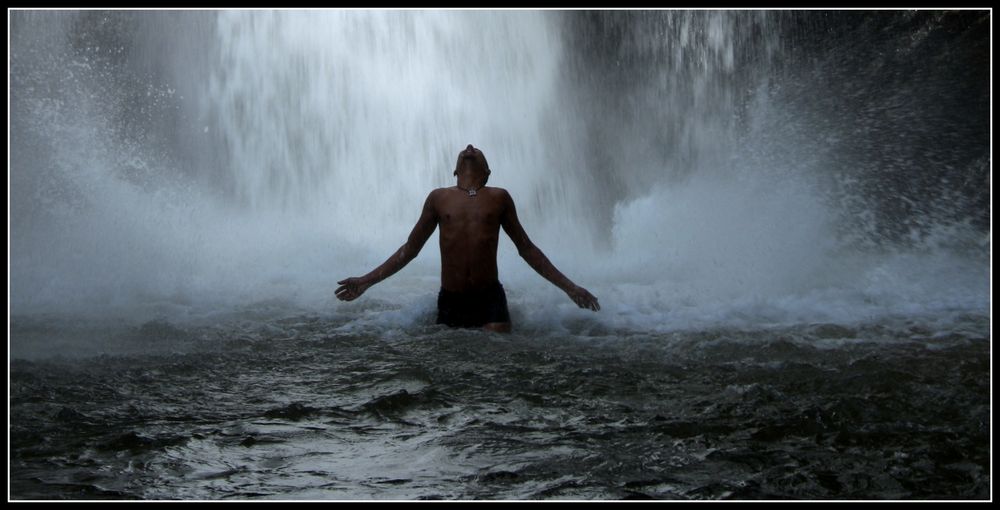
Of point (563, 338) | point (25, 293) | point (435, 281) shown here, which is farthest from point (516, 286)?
point (25, 293)

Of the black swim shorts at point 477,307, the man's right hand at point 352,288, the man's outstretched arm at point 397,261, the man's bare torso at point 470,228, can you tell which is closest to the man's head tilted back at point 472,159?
the man's bare torso at point 470,228

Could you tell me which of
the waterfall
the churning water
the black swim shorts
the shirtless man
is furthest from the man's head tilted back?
the waterfall

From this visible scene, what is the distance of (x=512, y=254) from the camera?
37.4ft

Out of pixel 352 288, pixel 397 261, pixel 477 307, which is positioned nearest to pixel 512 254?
pixel 477 307

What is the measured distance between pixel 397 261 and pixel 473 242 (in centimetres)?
46

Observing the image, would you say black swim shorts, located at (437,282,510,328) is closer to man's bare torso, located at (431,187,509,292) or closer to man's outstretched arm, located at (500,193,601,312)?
man's bare torso, located at (431,187,509,292)

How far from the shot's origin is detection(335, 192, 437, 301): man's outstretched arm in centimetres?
509

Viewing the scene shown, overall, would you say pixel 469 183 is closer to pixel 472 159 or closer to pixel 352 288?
pixel 472 159

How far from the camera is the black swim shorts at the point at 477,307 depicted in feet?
18.0

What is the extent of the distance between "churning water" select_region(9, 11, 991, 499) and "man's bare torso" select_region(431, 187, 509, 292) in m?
0.45

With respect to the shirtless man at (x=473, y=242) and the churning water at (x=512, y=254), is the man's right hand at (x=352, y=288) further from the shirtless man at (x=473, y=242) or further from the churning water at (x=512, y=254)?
the churning water at (x=512, y=254)

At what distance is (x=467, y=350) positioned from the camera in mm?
4980

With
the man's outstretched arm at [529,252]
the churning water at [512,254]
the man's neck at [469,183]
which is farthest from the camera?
the man's neck at [469,183]

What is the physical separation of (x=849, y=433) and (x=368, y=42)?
13.5 meters
